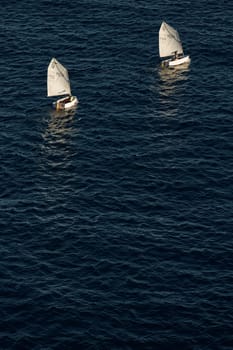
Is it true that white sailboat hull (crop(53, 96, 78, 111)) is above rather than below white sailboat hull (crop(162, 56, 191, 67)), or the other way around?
below

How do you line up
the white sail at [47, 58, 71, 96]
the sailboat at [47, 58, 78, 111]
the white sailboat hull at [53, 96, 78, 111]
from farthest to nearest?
1. the white sailboat hull at [53, 96, 78, 111]
2. the sailboat at [47, 58, 78, 111]
3. the white sail at [47, 58, 71, 96]

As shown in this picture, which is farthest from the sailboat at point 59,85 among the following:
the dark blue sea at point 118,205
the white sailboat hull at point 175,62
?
the white sailboat hull at point 175,62

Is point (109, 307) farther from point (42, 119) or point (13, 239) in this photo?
point (42, 119)

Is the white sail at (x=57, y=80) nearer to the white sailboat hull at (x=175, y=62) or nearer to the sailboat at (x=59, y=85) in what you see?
the sailboat at (x=59, y=85)

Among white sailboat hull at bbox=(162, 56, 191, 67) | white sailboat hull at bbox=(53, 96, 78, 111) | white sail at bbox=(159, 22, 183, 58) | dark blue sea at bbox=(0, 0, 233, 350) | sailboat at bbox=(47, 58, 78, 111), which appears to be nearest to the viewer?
dark blue sea at bbox=(0, 0, 233, 350)

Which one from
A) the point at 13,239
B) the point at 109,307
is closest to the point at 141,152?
the point at 13,239

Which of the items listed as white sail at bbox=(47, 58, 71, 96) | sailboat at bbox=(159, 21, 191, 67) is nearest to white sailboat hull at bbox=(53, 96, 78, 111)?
white sail at bbox=(47, 58, 71, 96)

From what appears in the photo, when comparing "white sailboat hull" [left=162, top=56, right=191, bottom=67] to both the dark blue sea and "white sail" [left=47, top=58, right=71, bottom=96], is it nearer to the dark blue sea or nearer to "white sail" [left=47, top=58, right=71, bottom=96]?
the dark blue sea

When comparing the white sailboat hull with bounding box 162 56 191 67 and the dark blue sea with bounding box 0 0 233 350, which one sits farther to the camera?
the white sailboat hull with bounding box 162 56 191 67

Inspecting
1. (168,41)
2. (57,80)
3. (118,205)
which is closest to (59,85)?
(57,80)

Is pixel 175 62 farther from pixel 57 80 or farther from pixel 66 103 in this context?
pixel 57 80
